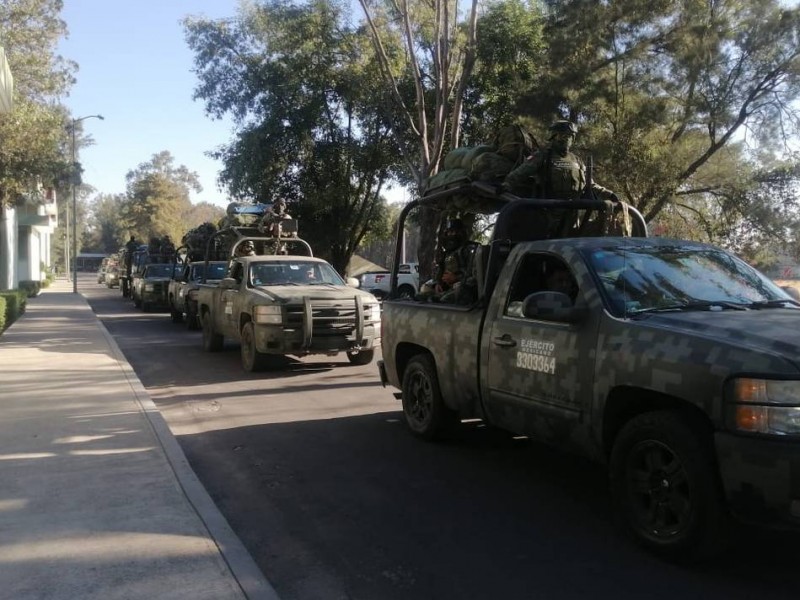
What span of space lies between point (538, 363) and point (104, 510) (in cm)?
299

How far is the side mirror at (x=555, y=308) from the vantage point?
4.71m

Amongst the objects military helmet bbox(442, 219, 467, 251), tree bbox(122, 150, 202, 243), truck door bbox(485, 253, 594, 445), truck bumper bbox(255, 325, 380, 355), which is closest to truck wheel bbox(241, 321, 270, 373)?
truck bumper bbox(255, 325, 380, 355)

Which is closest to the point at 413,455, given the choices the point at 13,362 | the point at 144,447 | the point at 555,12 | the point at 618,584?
the point at 144,447

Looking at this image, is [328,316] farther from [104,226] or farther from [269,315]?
[104,226]

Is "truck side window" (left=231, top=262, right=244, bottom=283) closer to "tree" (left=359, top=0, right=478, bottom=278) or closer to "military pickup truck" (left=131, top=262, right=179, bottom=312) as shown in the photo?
"tree" (left=359, top=0, right=478, bottom=278)

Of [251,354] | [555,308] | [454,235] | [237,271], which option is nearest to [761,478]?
[555,308]

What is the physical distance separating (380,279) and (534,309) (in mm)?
32421

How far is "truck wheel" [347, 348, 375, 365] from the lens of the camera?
12.1 meters

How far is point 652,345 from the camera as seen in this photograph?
421 cm

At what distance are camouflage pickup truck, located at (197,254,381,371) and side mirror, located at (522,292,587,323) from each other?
264 inches

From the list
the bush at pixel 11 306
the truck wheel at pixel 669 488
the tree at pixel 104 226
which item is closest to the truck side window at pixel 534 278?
the truck wheel at pixel 669 488

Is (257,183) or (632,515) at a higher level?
(257,183)

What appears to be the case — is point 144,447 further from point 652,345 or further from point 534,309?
point 652,345

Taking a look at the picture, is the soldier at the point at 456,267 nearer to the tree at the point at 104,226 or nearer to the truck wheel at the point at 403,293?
the truck wheel at the point at 403,293
